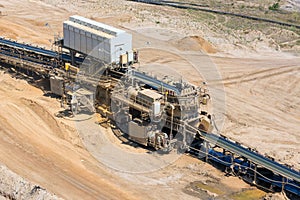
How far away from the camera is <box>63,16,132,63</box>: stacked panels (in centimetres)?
2705

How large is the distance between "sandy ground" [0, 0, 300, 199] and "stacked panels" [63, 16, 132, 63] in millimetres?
3983

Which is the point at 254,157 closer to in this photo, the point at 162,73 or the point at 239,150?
the point at 239,150

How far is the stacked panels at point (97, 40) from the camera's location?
27.0 metres

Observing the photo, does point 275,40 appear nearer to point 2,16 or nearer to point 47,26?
point 47,26

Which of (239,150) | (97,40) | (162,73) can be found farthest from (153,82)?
(162,73)

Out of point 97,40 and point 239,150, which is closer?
point 239,150

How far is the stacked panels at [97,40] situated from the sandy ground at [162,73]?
3983 millimetres

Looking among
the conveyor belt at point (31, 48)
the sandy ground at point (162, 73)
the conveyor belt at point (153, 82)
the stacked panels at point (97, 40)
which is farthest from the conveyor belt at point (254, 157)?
the conveyor belt at point (31, 48)

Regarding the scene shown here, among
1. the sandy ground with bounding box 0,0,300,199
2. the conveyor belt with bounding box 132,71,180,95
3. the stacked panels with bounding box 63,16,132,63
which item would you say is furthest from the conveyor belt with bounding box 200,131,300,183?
the stacked panels with bounding box 63,16,132,63

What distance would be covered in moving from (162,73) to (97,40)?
1007 cm

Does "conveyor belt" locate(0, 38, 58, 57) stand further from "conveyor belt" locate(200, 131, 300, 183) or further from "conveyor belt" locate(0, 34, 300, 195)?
"conveyor belt" locate(200, 131, 300, 183)

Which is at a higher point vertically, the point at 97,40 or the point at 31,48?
the point at 97,40

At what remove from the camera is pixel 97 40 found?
27.5 metres

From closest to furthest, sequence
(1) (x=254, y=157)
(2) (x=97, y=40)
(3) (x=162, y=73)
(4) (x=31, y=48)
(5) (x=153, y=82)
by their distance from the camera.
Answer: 1. (1) (x=254, y=157)
2. (5) (x=153, y=82)
3. (2) (x=97, y=40)
4. (4) (x=31, y=48)
5. (3) (x=162, y=73)
